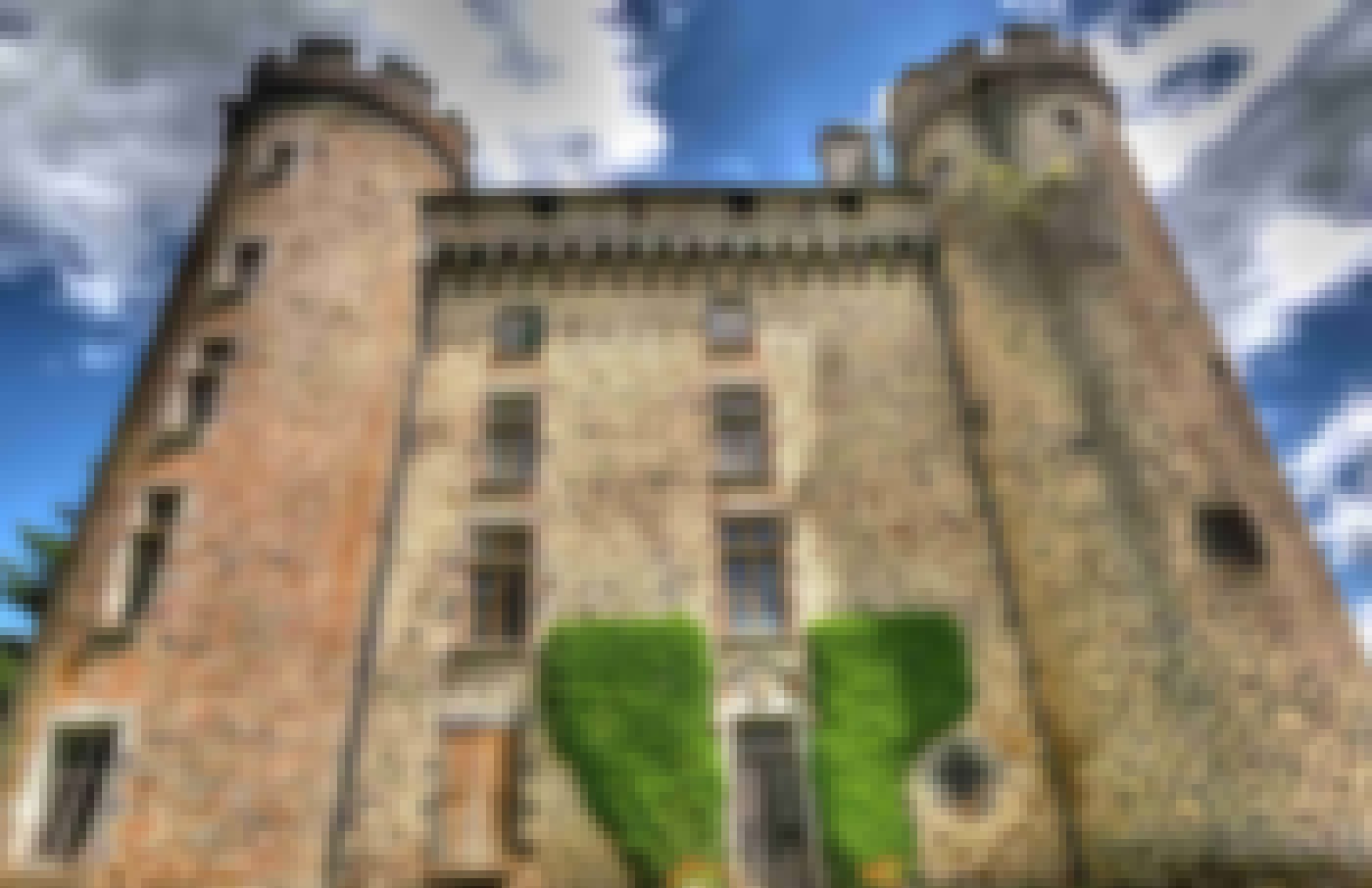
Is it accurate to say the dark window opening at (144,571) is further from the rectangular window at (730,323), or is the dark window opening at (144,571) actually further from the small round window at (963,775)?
the small round window at (963,775)

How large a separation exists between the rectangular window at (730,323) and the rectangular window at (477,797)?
9.53 m

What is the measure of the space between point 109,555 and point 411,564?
5282mm

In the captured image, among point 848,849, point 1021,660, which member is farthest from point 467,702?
point 1021,660

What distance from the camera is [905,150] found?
2145cm

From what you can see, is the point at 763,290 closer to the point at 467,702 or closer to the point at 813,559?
the point at 813,559

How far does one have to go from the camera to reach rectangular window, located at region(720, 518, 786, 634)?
1526 cm

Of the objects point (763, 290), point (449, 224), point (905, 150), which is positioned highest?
point (905, 150)

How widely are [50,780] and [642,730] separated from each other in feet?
31.7

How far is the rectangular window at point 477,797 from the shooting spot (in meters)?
13.1

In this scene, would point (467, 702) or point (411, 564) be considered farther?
point (411, 564)

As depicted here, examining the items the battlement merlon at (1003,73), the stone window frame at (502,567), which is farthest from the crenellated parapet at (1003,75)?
the stone window frame at (502,567)

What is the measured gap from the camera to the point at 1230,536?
48.2 ft

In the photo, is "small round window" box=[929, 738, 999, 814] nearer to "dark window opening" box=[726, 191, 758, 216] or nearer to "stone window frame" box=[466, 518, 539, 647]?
A: "stone window frame" box=[466, 518, 539, 647]

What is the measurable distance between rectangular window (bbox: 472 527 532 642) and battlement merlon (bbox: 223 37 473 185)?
1170 centimetres
